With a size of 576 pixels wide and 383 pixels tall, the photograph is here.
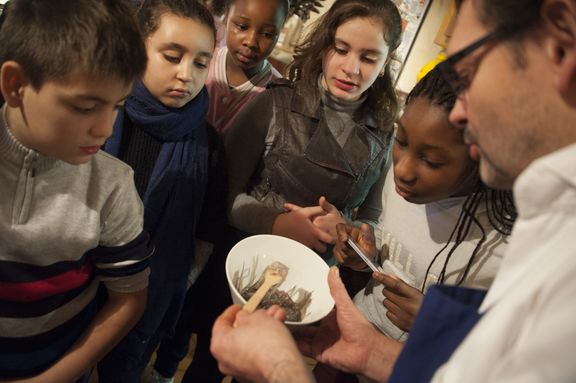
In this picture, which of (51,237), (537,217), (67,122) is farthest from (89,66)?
(537,217)

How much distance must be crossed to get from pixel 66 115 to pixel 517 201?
784mm

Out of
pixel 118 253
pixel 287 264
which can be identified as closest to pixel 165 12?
pixel 118 253

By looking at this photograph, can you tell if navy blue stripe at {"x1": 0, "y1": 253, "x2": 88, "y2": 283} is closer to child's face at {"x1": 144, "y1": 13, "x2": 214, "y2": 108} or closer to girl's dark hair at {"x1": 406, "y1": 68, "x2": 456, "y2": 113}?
child's face at {"x1": 144, "y1": 13, "x2": 214, "y2": 108}

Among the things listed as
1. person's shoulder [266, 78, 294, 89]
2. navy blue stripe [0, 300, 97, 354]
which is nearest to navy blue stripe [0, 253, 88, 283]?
navy blue stripe [0, 300, 97, 354]

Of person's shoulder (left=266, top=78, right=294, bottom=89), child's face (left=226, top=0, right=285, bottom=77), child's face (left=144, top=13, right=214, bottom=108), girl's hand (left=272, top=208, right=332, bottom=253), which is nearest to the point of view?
child's face (left=144, top=13, right=214, bottom=108)

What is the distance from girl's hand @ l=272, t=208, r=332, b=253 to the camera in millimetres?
1211

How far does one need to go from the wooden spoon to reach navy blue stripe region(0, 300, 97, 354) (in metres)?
0.44

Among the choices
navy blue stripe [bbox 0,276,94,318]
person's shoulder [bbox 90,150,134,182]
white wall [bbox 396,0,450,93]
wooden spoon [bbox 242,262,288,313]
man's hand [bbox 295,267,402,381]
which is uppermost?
white wall [bbox 396,0,450,93]

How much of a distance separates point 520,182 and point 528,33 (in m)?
0.21

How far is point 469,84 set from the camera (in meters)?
0.60

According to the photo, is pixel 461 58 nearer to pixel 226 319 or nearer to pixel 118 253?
pixel 226 319

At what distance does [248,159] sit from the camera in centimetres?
130

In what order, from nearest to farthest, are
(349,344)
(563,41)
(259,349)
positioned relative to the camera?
(563,41) < (259,349) < (349,344)

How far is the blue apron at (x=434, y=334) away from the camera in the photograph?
57 cm
